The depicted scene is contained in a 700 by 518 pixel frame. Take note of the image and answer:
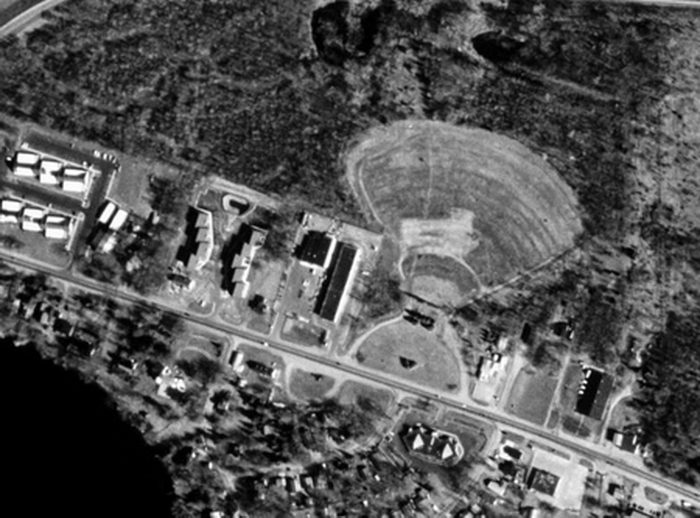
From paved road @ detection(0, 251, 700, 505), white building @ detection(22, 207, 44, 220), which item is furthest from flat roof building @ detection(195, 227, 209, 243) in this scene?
white building @ detection(22, 207, 44, 220)

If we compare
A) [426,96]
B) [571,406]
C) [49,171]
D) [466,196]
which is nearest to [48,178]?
[49,171]

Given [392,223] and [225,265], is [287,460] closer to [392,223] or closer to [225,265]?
[225,265]

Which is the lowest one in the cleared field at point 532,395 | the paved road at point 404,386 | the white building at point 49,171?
the paved road at point 404,386

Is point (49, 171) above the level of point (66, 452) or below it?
above

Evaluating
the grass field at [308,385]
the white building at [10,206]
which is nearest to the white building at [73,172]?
the white building at [10,206]

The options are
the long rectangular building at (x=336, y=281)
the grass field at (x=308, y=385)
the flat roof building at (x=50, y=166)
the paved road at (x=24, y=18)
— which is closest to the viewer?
the paved road at (x=24, y=18)

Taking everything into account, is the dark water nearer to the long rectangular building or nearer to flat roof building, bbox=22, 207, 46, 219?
flat roof building, bbox=22, 207, 46, 219

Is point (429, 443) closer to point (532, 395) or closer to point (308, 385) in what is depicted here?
point (532, 395)

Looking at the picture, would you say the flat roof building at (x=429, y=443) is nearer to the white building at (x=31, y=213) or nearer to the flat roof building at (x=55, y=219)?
the flat roof building at (x=55, y=219)
